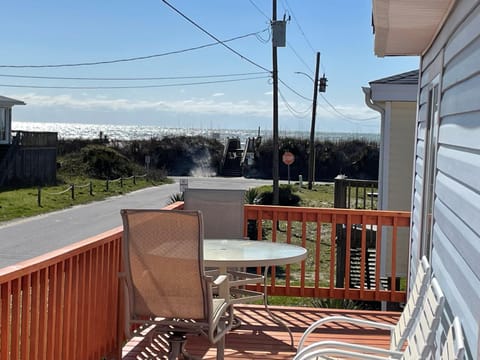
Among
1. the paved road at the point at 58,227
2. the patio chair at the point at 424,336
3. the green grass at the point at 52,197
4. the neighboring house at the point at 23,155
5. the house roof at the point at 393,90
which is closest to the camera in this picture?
the patio chair at the point at 424,336

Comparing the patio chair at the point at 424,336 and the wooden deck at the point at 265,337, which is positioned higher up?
the patio chair at the point at 424,336

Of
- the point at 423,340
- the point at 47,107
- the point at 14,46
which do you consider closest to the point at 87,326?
the point at 423,340

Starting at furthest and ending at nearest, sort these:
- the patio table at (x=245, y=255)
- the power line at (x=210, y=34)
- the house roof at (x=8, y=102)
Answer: the house roof at (x=8, y=102)
the power line at (x=210, y=34)
the patio table at (x=245, y=255)

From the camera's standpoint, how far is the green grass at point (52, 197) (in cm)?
2058

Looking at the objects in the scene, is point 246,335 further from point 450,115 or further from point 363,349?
point 450,115

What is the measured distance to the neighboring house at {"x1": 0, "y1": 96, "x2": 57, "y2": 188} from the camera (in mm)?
26828

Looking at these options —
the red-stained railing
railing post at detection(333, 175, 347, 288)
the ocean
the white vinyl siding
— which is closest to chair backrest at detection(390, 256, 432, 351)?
the red-stained railing

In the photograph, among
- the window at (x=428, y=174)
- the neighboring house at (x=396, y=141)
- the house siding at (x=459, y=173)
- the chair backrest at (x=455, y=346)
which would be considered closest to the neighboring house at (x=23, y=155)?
the neighboring house at (x=396, y=141)

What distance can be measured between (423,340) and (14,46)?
3758 cm

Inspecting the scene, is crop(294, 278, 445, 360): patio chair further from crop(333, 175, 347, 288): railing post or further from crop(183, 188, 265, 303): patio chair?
crop(333, 175, 347, 288): railing post

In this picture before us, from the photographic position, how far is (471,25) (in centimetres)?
269

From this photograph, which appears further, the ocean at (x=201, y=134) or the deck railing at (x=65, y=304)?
the ocean at (x=201, y=134)

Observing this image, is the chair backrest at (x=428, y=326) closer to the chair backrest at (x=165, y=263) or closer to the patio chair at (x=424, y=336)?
the patio chair at (x=424, y=336)

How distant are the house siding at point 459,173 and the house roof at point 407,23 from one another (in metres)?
0.09
